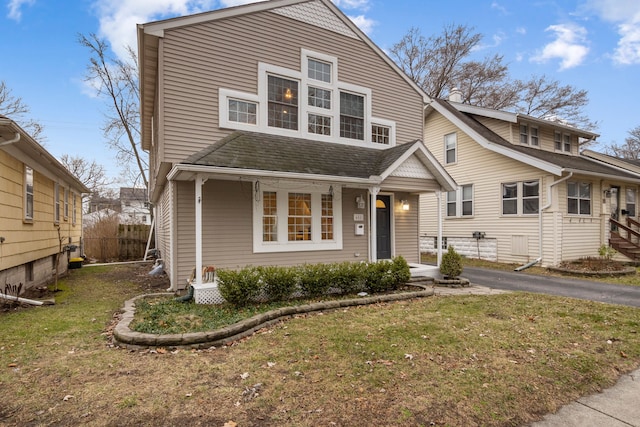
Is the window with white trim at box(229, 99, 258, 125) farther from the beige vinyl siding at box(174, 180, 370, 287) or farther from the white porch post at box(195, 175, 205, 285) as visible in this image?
the white porch post at box(195, 175, 205, 285)

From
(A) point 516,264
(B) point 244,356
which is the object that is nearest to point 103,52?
(B) point 244,356

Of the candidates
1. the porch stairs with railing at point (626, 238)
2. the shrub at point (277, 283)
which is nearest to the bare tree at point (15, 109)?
the shrub at point (277, 283)

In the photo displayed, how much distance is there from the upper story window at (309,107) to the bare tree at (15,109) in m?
20.1

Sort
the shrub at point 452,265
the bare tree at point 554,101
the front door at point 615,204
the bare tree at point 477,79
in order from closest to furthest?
1. the shrub at point 452,265
2. the front door at point 615,204
3. the bare tree at point 554,101
4. the bare tree at point 477,79

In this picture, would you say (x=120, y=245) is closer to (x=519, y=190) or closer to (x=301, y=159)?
(x=301, y=159)

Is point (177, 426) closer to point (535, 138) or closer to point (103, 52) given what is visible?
point (535, 138)

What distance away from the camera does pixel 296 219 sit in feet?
29.0

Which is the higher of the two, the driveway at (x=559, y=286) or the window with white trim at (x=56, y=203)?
the window with white trim at (x=56, y=203)

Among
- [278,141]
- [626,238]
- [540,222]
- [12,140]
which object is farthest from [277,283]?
[626,238]

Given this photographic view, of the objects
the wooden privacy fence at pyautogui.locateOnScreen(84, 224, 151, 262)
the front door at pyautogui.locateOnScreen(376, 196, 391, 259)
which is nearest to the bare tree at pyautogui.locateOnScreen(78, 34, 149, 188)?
the wooden privacy fence at pyautogui.locateOnScreen(84, 224, 151, 262)

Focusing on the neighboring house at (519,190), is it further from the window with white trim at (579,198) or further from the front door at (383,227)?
the front door at (383,227)

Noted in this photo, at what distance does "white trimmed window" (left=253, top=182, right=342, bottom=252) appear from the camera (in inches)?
331

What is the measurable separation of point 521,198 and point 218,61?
11.6 metres

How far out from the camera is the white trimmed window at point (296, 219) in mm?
8398
